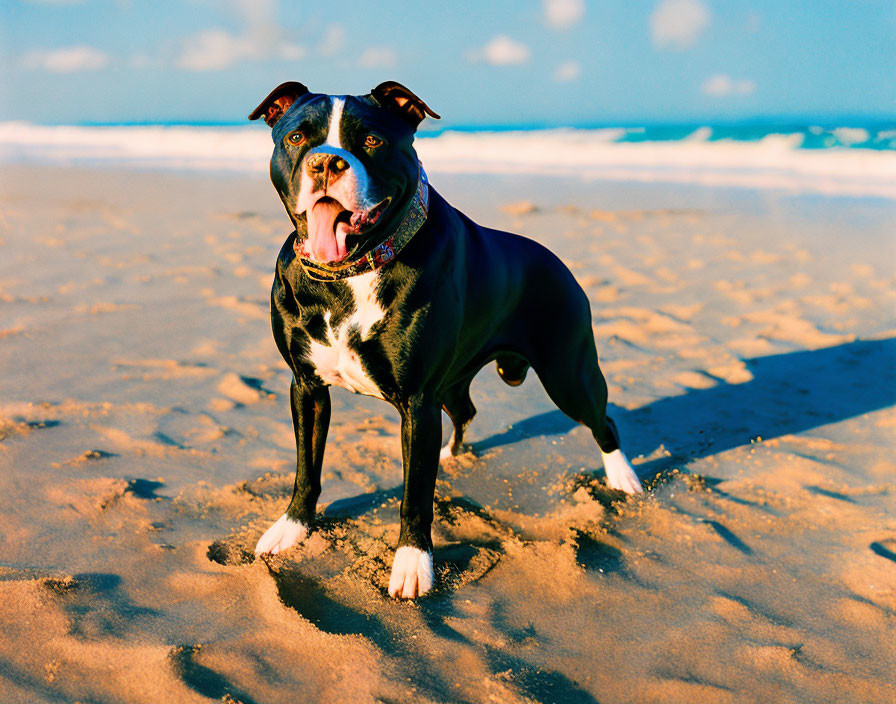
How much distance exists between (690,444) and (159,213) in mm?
7027

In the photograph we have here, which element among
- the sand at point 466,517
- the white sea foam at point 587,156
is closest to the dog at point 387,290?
the sand at point 466,517

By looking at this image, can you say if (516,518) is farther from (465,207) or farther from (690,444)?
(465,207)

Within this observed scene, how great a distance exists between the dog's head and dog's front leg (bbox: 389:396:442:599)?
1.79 ft

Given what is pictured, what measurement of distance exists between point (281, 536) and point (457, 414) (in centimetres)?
101

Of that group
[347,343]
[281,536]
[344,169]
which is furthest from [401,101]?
[281,536]

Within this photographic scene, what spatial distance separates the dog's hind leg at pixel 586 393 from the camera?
268cm

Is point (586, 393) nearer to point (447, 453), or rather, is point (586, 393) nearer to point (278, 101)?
point (447, 453)

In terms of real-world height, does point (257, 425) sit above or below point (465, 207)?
below

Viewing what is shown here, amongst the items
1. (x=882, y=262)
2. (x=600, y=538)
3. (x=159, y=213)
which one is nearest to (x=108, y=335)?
(x=600, y=538)

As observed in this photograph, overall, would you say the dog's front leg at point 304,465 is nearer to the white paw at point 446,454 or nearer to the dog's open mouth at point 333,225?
the dog's open mouth at point 333,225

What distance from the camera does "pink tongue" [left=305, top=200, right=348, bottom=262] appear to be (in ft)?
6.13

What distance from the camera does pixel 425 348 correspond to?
210cm

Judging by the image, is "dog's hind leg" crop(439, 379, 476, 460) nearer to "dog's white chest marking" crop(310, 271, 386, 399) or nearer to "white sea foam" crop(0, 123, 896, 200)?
"dog's white chest marking" crop(310, 271, 386, 399)

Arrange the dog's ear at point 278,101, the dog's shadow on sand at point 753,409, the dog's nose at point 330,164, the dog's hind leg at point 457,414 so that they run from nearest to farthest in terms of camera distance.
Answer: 1. the dog's nose at point 330,164
2. the dog's ear at point 278,101
3. the dog's hind leg at point 457,414
4. the dog's shadow on sand at point 753,409
